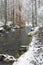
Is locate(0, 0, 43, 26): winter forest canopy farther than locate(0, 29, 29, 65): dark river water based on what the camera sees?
Yes

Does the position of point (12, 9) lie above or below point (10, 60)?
below

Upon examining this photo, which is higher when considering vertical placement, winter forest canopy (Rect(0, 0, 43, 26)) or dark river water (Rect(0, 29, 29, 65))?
dark river water (Rect(0, 29, 29, 65))

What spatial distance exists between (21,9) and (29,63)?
3290 cm

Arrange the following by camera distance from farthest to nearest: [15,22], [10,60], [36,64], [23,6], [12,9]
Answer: [23,6]
[12,9]
[15,22]
[10,60]
[36,64]

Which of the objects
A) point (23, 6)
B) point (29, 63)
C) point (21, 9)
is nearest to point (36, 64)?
point (29, 63)

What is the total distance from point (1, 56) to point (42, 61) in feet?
10.1

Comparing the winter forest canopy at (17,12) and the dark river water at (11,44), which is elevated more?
the dark river water at (11,44)

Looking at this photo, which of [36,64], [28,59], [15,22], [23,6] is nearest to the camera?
[36,64]

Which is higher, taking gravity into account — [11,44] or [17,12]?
[11,44]

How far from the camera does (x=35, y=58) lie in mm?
6223

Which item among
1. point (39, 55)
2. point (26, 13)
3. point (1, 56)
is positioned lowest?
point (26, 13)

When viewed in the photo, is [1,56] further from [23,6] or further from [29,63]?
[23,6]

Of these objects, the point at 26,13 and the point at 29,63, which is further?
the point at 26,13

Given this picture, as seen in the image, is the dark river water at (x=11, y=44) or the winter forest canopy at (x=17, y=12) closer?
the dark river water at (x=11, y=44)
